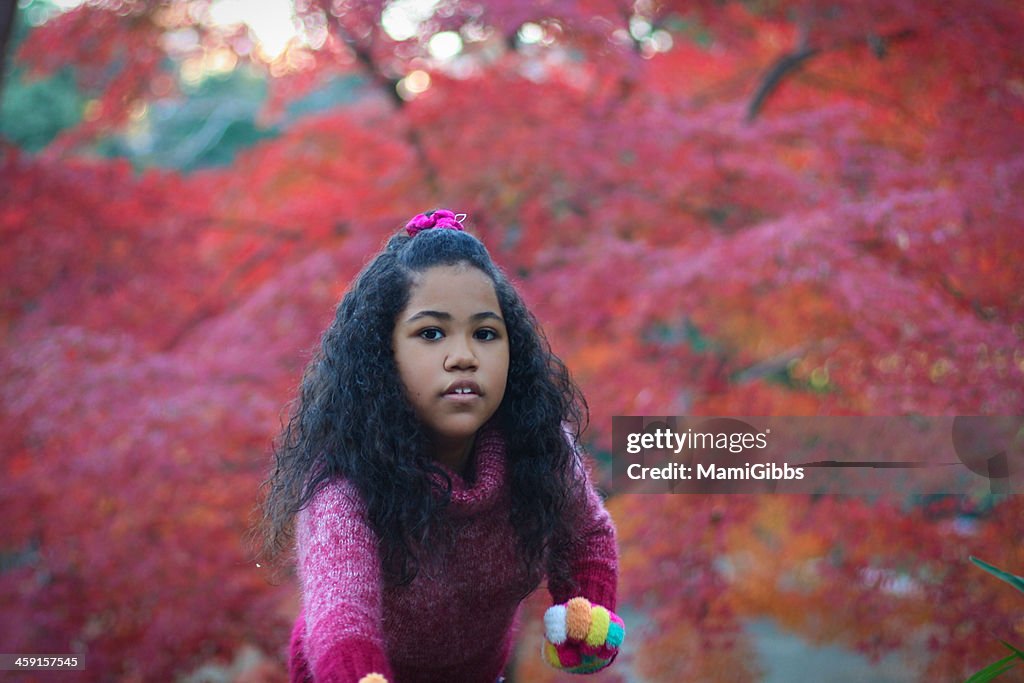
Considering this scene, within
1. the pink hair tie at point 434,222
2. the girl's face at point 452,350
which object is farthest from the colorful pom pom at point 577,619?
the pink hair tie at point 434,222

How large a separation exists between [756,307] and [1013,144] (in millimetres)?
1092

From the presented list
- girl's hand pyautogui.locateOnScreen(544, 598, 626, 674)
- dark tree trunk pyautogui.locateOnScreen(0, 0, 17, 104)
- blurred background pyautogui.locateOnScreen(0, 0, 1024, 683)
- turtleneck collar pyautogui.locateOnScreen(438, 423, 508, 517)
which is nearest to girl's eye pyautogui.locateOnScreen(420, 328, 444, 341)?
turtleneck collar pyautogui.locateOnScreen(438, 423, 508, 517)

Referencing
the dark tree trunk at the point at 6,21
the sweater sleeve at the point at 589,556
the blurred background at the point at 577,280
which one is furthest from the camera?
the blurred background at the point at 577,280

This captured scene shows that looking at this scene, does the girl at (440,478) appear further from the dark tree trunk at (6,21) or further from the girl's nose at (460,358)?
the dark tree trunk at (6,21)

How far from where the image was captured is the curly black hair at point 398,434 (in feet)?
4.94

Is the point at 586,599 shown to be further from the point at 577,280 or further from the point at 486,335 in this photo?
the point at 577,280

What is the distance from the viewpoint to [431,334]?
5.09ft

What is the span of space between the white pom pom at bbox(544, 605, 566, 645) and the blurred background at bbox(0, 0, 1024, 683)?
77.3 inches

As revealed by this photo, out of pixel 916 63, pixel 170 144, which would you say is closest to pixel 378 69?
pixel 916 63

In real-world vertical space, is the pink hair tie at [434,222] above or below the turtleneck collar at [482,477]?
above

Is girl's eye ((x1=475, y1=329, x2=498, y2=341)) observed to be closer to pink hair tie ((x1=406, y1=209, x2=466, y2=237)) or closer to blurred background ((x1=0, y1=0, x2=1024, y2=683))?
pink hair tie ((x1=406, y1=209, x2=466, y2=237))

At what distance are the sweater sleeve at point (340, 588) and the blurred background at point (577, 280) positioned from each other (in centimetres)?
199

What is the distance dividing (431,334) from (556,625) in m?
0.50

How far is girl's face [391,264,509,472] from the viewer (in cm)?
152
